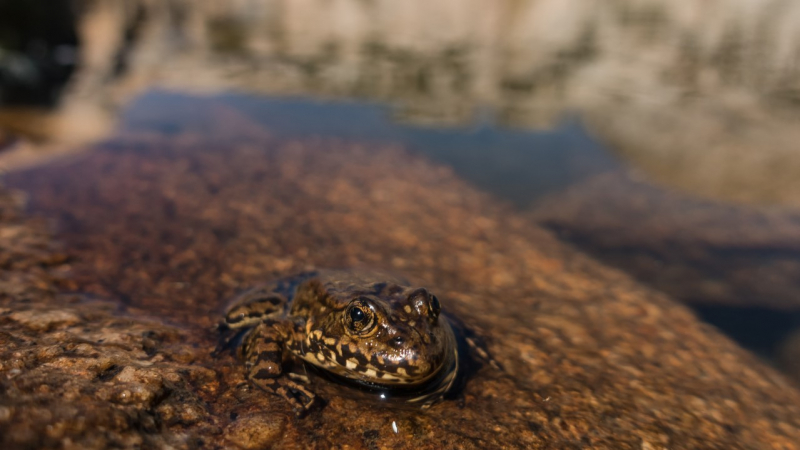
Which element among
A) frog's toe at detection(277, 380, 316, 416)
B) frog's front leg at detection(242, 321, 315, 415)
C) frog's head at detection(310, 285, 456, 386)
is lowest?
frog's toe at detection(277, 380, 316, 416)

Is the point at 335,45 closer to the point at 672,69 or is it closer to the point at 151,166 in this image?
the point at 672,69

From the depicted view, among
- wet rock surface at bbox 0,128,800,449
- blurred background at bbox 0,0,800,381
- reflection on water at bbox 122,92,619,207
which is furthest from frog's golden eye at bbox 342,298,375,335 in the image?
reflection on water at bbox 122,92,619,207

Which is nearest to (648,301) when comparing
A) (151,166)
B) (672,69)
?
(151,166)

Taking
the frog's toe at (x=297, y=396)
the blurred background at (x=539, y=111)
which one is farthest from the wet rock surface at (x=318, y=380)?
the blurred background at (x=539, y=111)

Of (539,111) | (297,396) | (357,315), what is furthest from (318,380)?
(539,111)

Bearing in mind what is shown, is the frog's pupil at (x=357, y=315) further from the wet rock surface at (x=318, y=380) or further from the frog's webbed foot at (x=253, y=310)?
the frog's webbed foot at (x=253, y=310)

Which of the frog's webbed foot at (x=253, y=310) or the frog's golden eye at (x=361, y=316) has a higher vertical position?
the frog's golden eye at (x=361, y=316)

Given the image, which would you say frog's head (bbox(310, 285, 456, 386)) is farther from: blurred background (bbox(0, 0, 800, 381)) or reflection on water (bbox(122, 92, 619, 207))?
reflection on water (bbox(122, 92, 619, 207))
